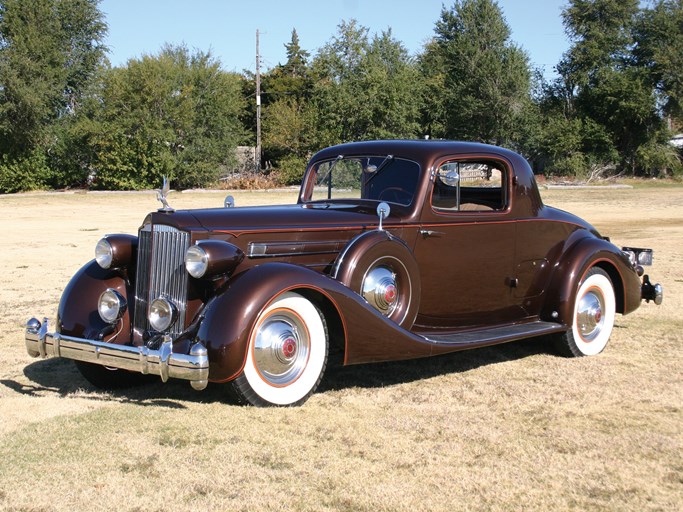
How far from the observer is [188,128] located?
40.8 m

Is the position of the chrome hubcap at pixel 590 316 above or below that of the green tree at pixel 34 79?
below

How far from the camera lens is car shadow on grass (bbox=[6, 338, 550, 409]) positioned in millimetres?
5562

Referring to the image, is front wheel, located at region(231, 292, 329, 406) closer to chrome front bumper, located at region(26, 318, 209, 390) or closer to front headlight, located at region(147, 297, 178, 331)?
chrome front bumper, located at region(26, 318, 209, 390)

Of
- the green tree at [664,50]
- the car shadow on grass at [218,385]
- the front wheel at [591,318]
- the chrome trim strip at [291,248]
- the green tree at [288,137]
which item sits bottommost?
the car shadow on grass at [218,385]

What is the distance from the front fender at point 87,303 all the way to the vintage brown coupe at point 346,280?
0.04 feet

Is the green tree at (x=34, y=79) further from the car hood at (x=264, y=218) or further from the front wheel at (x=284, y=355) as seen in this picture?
the front wheel at (x=284, y=355)

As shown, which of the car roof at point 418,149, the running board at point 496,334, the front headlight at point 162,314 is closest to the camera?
the front headlight at point 162,314

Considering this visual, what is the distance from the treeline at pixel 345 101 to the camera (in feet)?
129

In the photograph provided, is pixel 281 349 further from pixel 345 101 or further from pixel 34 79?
pixel 345 101

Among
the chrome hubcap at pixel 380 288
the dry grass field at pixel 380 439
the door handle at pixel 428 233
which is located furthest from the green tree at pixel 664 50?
the chrome hubcap at pixel 380 288

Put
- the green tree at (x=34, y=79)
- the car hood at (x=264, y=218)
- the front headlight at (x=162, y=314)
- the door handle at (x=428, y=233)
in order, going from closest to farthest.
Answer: the front headlight at (x=162, y=314) → the car hood at (x=264, y=218) → the door handle at (x=428, y=233) → the green tree at (x=34, y=79)

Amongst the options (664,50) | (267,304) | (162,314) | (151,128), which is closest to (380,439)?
(267,304)

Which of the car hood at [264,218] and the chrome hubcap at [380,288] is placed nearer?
the car hood at [264,218]

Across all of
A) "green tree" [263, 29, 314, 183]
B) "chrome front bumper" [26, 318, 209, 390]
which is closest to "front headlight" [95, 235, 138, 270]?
"chrome front bumper" [26, 318, 209, 390]
